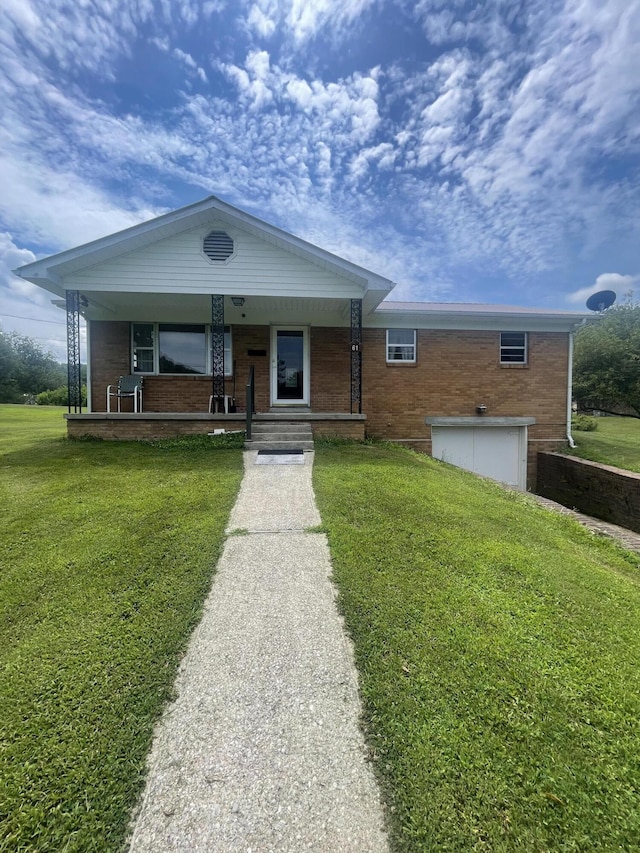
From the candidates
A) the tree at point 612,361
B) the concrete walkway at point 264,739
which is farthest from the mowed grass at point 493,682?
the tree at point 612,361

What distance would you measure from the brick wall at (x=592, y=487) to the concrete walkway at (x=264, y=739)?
27.0ft

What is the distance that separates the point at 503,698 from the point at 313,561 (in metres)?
1.90

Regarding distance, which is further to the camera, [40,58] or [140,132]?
[140,132]

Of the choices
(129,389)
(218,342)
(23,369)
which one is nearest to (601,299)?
(218,342)

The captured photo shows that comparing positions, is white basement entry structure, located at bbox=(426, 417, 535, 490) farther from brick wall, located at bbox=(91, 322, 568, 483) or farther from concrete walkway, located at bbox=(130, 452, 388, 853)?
concrete walkway, located at bbox=(130, 452, 388, 853)

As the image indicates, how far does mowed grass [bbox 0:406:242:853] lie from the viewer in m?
1.61

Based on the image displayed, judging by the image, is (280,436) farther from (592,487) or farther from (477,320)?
(592,487)

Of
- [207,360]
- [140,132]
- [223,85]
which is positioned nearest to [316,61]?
[223,85]

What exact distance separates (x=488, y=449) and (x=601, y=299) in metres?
12.2

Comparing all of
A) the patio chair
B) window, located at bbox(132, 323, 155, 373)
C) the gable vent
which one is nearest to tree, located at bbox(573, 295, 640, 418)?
the gable vent

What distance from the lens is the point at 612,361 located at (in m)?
17.5

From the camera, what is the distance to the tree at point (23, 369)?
41438 millimetres

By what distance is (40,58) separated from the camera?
929 centimetres

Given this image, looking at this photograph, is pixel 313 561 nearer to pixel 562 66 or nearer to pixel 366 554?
pixel 366 554
